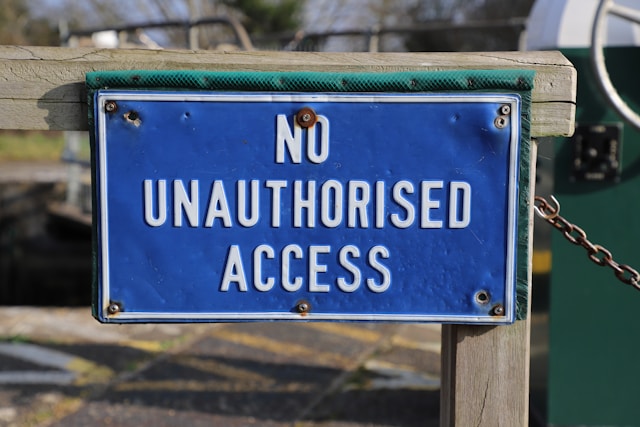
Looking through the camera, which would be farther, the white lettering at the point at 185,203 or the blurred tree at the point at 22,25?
the blurred tree at the point at 22,25

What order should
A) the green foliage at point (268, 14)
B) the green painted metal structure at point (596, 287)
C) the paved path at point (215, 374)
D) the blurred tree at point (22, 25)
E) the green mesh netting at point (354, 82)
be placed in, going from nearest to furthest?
the green mesh netting at point (354, 82)
the green painted metal structure at point (596, 287)
the paved path at point (215, 374)
the green foliage at point (268, 14)
the blurred tree at point (22, 25)

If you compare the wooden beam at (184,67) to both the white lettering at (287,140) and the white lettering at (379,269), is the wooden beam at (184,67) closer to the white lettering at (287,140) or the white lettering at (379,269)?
the white lettering at (287,140)

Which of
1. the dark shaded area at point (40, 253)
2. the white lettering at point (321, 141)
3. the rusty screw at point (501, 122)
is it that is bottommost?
the dark shaded area at point (40, 253)

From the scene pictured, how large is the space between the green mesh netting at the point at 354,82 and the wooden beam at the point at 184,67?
47 mm

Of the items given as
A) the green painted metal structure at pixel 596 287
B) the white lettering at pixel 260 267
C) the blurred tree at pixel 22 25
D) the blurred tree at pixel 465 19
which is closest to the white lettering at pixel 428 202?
the white lettering at pixel 260 267

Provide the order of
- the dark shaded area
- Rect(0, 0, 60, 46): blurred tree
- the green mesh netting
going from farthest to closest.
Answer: Rect(0, 0, 60, 46): blurred tree, the dark shaded area, the green mesh netting

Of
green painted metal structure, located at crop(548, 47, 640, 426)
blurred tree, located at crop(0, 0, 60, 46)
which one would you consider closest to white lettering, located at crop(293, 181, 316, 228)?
green painted metal structure, located at crop(548, 47, 640, 426)

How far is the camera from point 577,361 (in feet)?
11.7

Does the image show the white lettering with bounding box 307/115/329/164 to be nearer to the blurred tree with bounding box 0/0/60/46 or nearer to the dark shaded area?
the dark shaded area

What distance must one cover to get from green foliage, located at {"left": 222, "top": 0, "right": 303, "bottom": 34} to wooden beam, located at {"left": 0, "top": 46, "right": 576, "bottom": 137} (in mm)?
23515

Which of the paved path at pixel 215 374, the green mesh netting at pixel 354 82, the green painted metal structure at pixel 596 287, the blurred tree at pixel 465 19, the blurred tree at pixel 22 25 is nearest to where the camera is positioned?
the green mesh netting at pixel 354 82

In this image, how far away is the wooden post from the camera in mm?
1739

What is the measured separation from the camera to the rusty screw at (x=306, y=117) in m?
1.68

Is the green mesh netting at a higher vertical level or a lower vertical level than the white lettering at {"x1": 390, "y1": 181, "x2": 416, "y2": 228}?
higher
